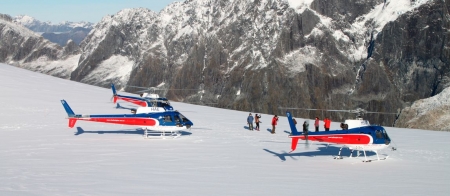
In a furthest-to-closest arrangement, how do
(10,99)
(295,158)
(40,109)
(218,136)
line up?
(10,99), (40,109), (218,136), (295,158)

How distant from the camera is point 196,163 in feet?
72.9

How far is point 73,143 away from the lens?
27.4 meters

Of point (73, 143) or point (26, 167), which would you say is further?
point (73, 143)

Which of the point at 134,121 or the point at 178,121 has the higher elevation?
the point at 178,121

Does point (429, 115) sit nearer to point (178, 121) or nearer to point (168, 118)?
point (178, 121)

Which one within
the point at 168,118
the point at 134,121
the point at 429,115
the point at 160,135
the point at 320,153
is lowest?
the point at 320,153

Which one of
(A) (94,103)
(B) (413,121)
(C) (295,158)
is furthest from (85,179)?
(B) (413,121)

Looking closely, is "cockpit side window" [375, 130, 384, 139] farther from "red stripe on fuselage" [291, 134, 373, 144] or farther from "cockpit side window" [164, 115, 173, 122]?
"cockpit side window" [164, 115, 173, 122]

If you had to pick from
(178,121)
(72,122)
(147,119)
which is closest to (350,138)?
(178,121)

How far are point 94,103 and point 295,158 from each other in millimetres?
27748

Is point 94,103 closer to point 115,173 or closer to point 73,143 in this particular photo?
point 73,143

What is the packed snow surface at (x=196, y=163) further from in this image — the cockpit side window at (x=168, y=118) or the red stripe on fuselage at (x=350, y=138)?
the cockpit side window at (x=168, y=118)

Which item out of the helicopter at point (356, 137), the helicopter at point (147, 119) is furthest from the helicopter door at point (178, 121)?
the helicopter at point (356, 137)

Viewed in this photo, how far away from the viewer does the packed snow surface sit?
17.1m
